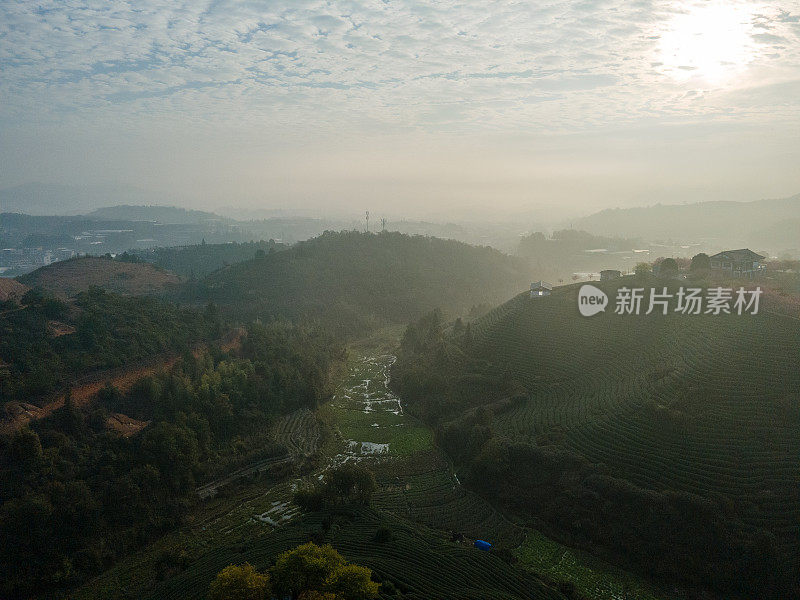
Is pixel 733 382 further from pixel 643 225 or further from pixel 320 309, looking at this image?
pixel 643 225

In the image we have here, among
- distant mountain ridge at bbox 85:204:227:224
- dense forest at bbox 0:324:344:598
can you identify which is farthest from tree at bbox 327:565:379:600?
distant mountain ridge at bbox 85:204:227:224

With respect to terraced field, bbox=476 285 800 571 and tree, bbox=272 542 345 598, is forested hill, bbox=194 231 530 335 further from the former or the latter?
tree, bbox=272 542 345 598

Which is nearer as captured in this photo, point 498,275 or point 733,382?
point 733,382

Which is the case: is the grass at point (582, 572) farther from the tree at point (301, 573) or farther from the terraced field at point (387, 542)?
the tree at point (301, 573)

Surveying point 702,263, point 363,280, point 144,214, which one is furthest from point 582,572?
point 144,214

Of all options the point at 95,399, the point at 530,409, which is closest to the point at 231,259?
the point at 95,399

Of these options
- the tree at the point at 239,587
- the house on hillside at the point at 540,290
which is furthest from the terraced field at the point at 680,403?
the tree at the point at 239,587
